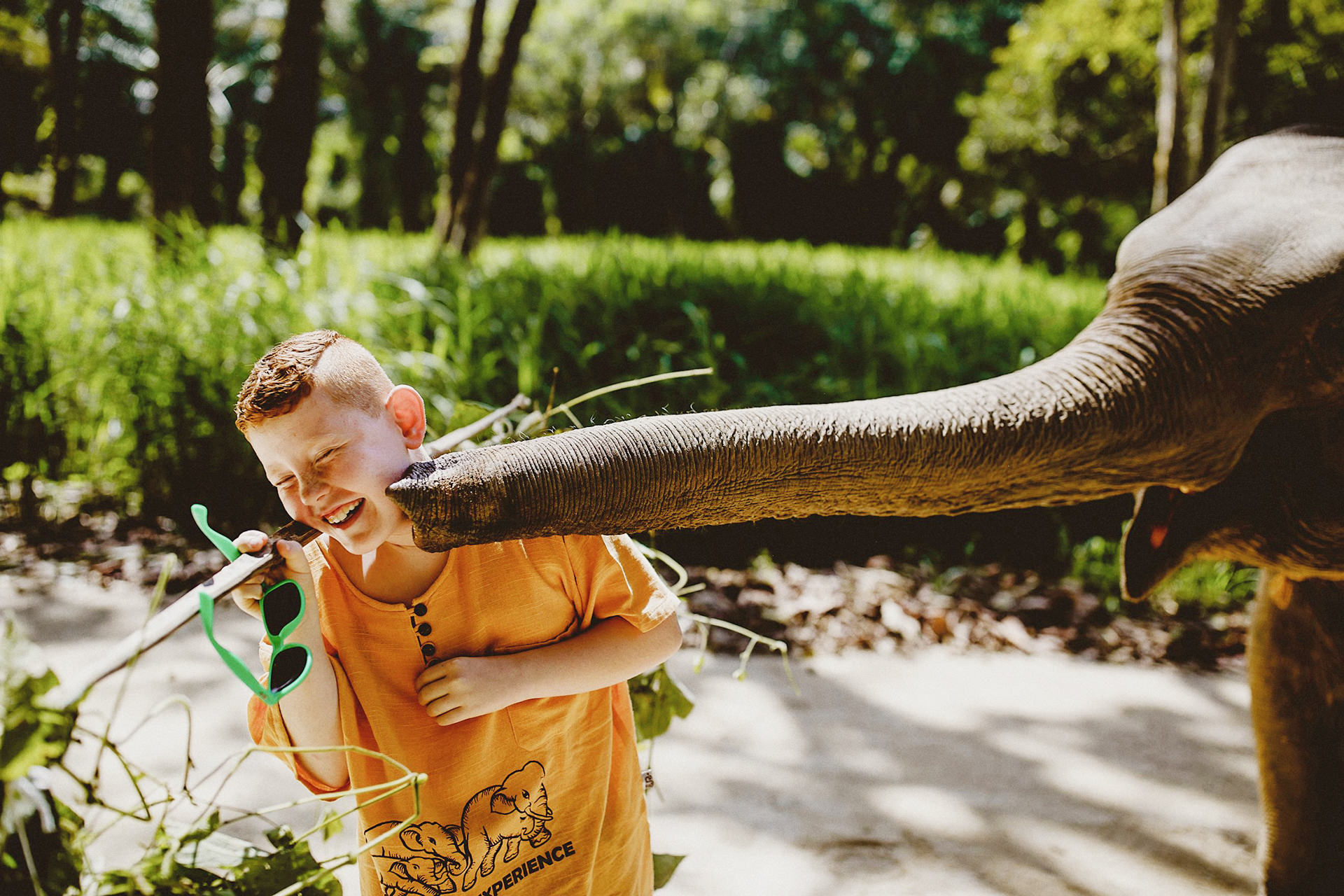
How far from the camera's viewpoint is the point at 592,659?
133cm

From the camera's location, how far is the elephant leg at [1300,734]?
193cm

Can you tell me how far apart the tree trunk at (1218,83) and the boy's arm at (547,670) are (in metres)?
4.41

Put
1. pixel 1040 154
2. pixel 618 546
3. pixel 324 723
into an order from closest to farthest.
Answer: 1. pixel 324 723
2. pixel 618 546
3. pixel 1040 154

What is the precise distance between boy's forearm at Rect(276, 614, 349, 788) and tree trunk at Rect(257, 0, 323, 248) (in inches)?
215

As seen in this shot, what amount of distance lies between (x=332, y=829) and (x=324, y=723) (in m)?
0.13

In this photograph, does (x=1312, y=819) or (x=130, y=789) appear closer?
(x=1312, y=819)

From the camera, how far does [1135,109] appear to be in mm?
10078

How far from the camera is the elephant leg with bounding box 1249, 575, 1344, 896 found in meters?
1.93

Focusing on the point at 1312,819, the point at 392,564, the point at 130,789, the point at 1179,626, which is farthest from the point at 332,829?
the point at 1179,626

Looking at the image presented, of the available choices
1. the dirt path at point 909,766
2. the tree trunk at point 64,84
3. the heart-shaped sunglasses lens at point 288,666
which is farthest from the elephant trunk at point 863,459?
the tree trunk at point 64,84

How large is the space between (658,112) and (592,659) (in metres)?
31.0

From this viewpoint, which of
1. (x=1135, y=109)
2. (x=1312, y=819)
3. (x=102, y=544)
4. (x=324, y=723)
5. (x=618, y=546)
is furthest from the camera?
(x=1135, y=109)

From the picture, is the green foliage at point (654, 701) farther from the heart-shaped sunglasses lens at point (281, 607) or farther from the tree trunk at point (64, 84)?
the tree trunk at point (64, 84)

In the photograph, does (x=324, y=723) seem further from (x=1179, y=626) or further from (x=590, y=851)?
(x=1179, y=626)
